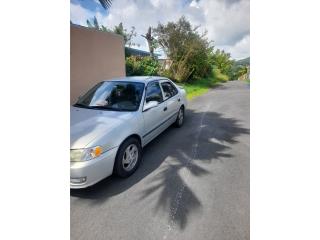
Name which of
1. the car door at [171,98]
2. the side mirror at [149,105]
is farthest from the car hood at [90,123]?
the car door at [171,98]

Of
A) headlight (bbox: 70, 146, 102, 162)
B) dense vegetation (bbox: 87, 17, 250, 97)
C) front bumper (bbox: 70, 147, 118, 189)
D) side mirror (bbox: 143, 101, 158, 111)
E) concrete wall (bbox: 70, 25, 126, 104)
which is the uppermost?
dense vegetation (bbox: 87, 17, 250, 97)

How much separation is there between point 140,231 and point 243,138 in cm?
298

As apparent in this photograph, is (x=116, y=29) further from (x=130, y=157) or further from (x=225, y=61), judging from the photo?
(x=130, y=157)

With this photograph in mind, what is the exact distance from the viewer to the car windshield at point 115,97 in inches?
128

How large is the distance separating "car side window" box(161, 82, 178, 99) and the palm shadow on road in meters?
0.85

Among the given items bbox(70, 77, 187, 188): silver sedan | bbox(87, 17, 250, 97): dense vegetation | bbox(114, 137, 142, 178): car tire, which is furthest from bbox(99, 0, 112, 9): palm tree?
bbox(87, 17, 250, 97): dense vegetation

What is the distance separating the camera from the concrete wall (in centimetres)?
483

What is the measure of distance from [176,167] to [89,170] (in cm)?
132

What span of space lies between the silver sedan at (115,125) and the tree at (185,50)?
870 centimetres

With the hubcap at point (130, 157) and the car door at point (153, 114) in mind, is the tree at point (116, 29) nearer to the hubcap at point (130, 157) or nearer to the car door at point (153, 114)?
the car door at point (153, 114)

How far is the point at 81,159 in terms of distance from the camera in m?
2.29

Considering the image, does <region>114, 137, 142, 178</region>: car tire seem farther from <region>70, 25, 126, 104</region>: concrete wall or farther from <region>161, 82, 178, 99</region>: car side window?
<region>70, 25, 126, 104</region>: concrete wall
